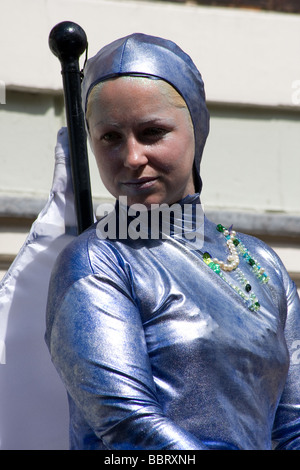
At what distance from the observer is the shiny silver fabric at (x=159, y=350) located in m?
2.09

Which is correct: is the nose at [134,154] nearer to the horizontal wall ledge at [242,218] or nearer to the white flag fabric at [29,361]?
the white flag fabric at [29,361]

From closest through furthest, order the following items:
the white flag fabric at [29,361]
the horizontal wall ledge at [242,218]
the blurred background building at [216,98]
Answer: the white flag fabric at [29,361]
the horizontal wall ledge at [242,218]
the blurred background building at [216,98]

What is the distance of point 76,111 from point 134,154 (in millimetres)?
312

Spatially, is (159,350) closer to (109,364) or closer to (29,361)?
(109,364)

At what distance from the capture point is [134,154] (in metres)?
2.25

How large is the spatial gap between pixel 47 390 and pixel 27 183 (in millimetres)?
1453

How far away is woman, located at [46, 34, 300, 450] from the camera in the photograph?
2.11m

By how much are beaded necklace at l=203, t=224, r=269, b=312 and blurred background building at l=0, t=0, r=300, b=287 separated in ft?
4.56

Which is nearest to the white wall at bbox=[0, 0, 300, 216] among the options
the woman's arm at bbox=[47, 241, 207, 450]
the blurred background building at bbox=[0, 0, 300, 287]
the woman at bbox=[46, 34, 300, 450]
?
the blurred background building at bbox=[0, 0, 300, 287]

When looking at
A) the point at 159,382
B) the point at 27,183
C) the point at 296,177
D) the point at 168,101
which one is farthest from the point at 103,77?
the point at 296,177

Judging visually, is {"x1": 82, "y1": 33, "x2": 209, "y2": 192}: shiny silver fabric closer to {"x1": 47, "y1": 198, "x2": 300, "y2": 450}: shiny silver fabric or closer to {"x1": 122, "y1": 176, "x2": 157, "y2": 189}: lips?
{"x1": 122, "y1": 176, "x2": 157, "y2": 189}: lips

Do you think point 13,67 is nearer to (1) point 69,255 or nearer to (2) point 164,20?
(2) point 164,20

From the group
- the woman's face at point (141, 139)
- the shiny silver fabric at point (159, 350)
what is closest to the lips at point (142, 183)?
the woman's face at point (141, 139)

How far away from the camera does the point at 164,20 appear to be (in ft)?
13.4
